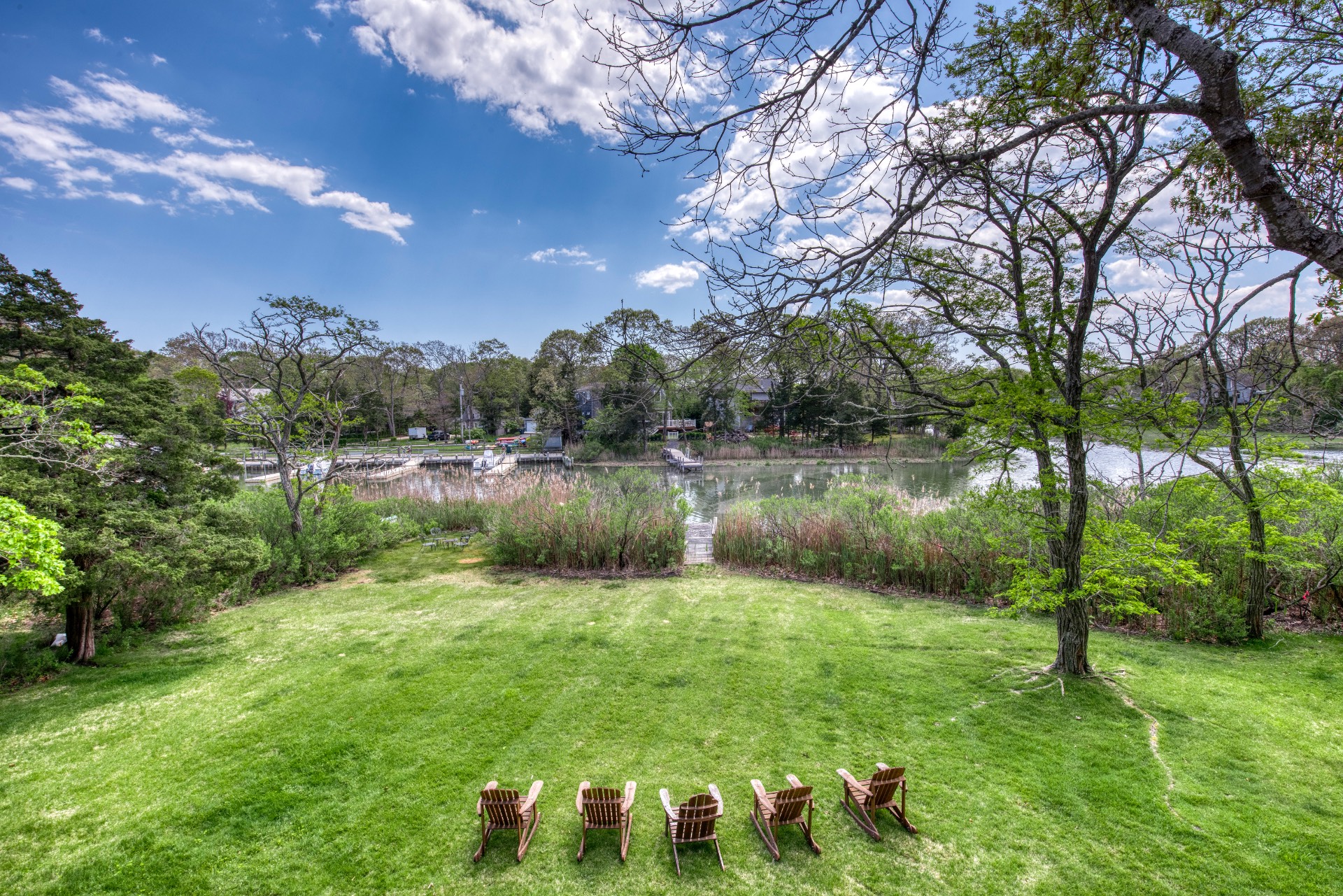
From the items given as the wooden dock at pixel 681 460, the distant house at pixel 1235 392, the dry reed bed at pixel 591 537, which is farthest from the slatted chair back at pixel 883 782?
the wooden dock at pixel 681 460

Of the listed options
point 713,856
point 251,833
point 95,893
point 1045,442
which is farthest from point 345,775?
point 1045,442

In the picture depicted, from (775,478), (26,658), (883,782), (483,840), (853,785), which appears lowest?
(483,840)

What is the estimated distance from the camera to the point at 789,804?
326 cm

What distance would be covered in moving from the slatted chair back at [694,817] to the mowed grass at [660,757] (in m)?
0.18

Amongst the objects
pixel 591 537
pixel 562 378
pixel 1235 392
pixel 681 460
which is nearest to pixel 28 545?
pixel 591 537

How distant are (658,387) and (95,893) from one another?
13.6ft

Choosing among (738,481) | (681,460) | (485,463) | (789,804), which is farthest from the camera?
(681,460)

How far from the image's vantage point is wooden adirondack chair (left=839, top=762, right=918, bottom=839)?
11.0 ft

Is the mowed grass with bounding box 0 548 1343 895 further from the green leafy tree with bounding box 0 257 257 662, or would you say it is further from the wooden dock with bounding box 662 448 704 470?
the wooden dock with bounding box 662 448 704 470

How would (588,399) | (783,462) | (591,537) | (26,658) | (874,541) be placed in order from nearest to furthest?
(26,658) < (874,541) < (591,537) < (783,462) < (588,399)

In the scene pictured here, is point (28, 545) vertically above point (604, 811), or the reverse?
point (28, 545)

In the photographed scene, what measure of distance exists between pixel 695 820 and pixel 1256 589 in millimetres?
7047

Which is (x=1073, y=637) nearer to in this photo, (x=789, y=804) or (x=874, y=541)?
(x=789, y=804)

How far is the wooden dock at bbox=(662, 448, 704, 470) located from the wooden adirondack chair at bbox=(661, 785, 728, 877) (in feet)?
87.3
